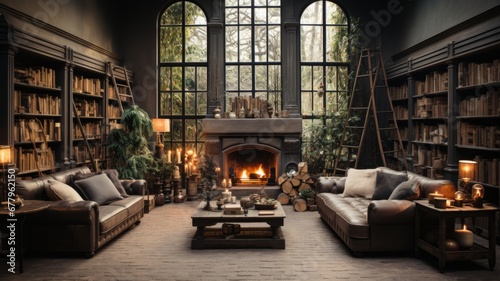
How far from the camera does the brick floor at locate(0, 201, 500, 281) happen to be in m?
4.45

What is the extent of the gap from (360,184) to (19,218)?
4.55 metres

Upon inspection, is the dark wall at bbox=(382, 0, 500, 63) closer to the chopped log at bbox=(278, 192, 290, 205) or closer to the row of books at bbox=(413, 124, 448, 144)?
the row of books at bbox=(413, 124, 448, 144)

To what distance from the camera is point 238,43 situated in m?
10.2

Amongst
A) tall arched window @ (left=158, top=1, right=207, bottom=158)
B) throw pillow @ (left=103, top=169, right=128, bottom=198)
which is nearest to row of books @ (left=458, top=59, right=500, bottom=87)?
throw pillow @ (left=103, top=169, right=128, bottom=198)

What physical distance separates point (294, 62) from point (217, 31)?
188 cm

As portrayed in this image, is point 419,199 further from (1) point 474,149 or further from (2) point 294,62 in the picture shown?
(2) point 294,62

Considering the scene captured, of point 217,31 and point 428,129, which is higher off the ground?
point 217,31

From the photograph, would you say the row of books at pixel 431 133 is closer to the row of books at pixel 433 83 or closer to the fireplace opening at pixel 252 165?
the row of books at pixel 433 83

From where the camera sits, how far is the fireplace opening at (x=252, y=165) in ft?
31.8

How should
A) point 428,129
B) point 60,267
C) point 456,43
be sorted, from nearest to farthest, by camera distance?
1. point 60,267
2. point 456,43
3. point 428,129

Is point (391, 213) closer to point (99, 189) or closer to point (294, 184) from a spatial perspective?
point (294, 184)

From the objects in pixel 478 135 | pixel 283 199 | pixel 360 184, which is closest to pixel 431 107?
pixel 478 135

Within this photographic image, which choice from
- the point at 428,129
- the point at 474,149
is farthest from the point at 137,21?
the point at 474,149

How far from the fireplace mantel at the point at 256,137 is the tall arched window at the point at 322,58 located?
31.8 inches
